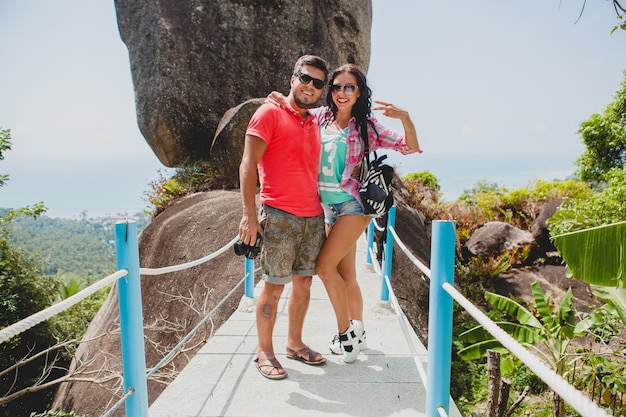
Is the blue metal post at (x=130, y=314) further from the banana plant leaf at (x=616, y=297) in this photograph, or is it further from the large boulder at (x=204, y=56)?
the large boulder at (x=204, y=56)

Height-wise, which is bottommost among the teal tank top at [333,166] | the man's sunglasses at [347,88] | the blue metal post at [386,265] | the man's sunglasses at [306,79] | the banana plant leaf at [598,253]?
the blue metal post at [386,265]

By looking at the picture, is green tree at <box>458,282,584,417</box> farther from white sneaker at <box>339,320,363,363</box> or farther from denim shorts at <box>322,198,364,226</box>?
denim shorts at <box>322,198,364,226</box>

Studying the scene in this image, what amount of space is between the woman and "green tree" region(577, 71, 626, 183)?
9.95 metres

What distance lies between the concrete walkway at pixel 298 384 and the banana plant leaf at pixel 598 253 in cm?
123

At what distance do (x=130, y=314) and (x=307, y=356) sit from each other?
5.15ft

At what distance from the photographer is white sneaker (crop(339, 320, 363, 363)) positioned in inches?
→ 125

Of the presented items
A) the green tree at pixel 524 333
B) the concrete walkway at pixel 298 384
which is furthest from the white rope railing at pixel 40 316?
the green tree at pixel 524 333

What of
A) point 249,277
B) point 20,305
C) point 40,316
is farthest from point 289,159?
point 20,305

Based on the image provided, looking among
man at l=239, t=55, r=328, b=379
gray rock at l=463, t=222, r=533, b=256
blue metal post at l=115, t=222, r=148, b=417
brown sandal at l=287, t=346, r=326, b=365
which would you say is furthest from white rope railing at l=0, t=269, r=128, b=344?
gray rock at l=463, t=222, r=533, b=256

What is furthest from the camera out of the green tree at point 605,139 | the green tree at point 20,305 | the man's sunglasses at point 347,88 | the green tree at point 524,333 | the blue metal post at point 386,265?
the green tree at point 605,139

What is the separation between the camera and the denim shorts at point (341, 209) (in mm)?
2965

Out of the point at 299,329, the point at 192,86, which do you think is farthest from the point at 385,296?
the point at 192,86

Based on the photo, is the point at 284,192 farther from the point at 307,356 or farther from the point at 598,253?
the point at 598,253

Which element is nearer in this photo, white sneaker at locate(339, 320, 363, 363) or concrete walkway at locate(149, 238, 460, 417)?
concrete walkway at locate(149, 238, 460, 417)
